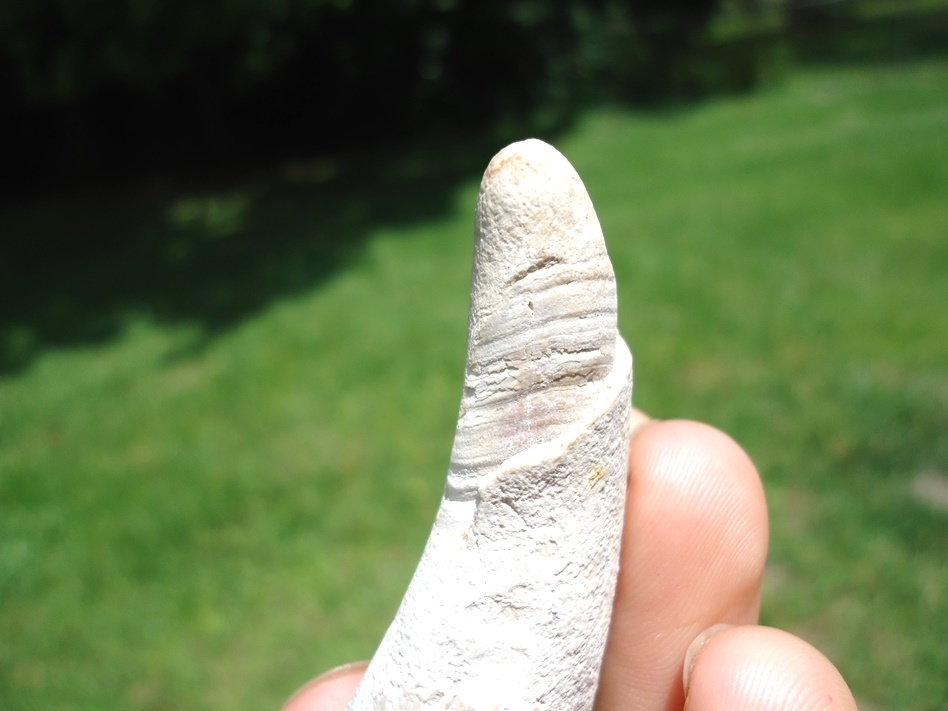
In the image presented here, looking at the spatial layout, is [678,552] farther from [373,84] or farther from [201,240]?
[373,84]

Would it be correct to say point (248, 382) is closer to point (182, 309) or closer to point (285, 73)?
point (182, 309)

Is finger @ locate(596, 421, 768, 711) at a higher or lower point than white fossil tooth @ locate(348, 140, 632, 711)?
lower

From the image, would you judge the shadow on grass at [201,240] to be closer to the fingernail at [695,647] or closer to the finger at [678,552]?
the finger at [678,552]

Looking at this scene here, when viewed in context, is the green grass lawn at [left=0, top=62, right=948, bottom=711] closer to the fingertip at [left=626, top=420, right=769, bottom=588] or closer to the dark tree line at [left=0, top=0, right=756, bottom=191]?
the fingertip at [left=626, top=420, right=769, bottom=588]

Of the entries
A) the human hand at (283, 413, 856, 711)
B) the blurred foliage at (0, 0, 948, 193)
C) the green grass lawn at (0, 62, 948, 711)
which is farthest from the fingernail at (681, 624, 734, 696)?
the blurred foliage at (0, 0, 948, 193)

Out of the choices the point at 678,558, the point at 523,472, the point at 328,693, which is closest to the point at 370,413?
the point at 328,693

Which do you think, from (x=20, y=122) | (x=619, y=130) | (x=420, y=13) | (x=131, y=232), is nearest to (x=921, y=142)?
(x=619, y=130)

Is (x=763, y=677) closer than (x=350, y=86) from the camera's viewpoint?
Yes
